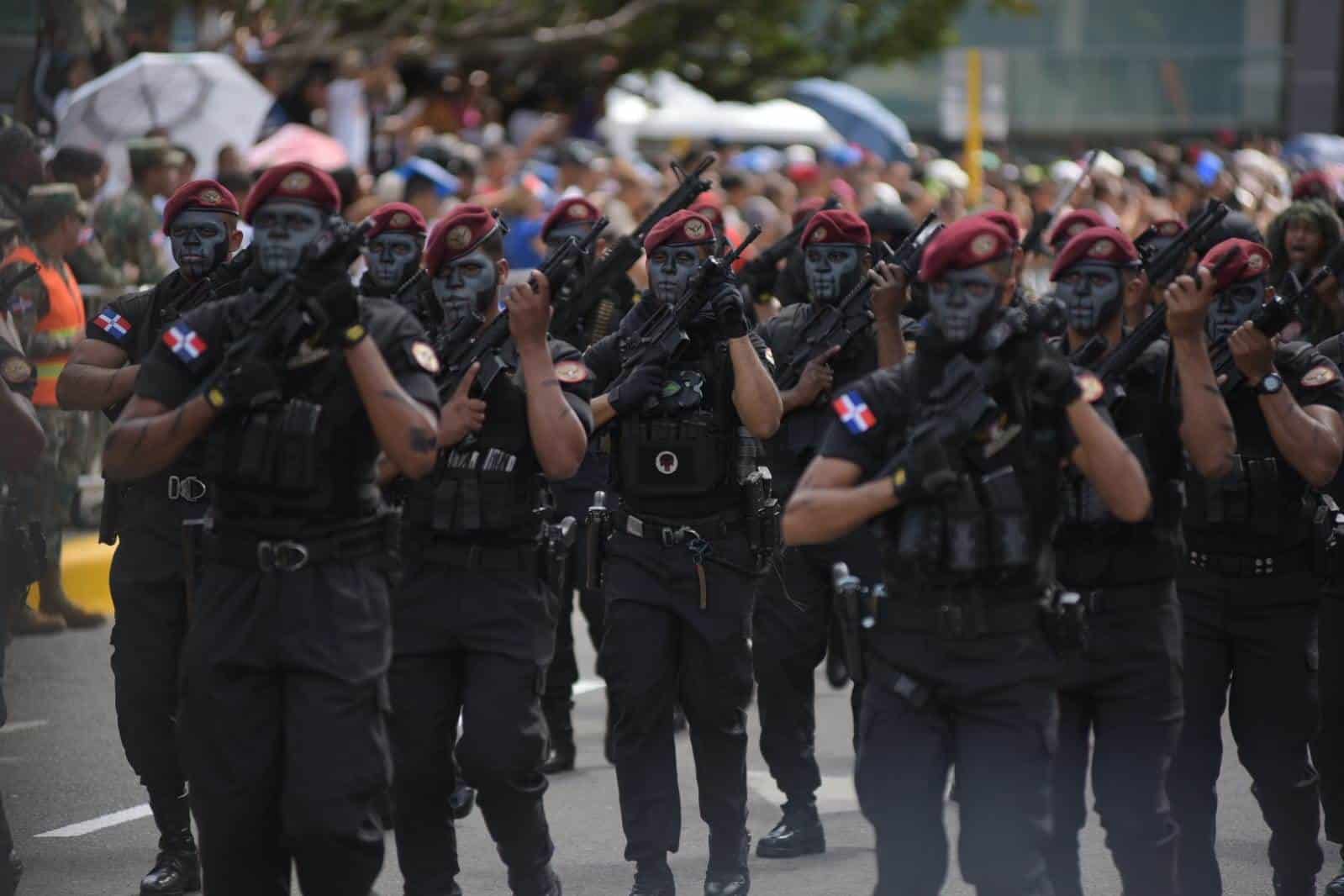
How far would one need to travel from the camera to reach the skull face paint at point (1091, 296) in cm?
636

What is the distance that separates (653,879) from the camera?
23.1ft

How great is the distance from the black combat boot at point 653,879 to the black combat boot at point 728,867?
0.51 feet

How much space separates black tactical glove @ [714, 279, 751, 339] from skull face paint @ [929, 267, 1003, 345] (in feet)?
5.63

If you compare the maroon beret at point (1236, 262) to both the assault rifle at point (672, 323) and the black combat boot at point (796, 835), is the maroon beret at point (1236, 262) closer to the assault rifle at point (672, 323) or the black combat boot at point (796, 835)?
the assault rifle at point (672, 323)

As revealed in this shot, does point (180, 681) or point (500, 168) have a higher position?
point (500, 168)

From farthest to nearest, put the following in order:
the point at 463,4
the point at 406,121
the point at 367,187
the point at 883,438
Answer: the point at 463,4 → the point at 406,121 → the point at 367,187 → the point at 883,438

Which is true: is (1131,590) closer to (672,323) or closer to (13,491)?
(672,323)

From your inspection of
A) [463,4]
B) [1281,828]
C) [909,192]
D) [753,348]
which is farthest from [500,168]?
[1281,828]

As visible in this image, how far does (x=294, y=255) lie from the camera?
5660 mm

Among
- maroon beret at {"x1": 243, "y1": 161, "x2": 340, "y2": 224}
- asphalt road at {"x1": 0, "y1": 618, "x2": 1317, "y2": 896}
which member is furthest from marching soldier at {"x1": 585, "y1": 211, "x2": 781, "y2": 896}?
maroon beret at {"x1": 243, "y1": 161, "x2": 340, "y2": 224}

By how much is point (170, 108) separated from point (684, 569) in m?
9.21

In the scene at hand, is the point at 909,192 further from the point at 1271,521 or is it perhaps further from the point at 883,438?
the point at 883,438

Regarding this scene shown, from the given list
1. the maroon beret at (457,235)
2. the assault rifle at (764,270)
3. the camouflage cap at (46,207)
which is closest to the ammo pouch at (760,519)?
the maroon beret at (457,235)

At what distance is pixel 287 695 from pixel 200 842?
17.3 inches
